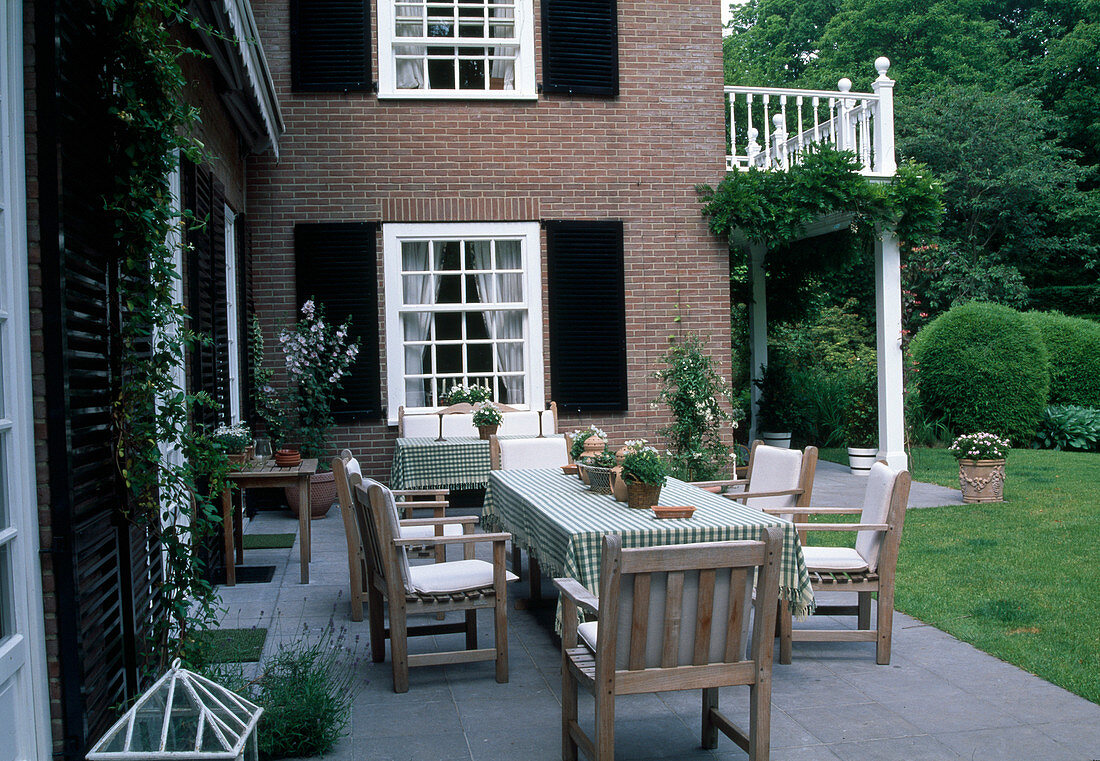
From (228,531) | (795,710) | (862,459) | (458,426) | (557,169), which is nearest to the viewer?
(795,710)

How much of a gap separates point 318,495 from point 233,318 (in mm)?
1691

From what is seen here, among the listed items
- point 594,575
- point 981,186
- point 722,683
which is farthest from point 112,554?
point 981,186

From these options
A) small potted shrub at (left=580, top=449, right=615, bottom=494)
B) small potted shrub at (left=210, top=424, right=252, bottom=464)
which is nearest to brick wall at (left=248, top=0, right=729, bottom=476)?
small potted shrub at (left=210, top=424, right=252, bottom=464)

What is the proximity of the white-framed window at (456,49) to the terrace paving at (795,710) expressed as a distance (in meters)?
5.82

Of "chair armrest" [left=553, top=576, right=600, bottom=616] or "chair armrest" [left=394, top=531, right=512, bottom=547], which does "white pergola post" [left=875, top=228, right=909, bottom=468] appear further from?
"chair armrest" [left=553, top=576, right=600, bottom=616]

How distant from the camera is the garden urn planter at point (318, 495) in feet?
27.8

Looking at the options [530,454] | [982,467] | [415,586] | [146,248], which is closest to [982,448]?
[982,467]

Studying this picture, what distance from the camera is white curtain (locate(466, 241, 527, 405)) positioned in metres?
9.45

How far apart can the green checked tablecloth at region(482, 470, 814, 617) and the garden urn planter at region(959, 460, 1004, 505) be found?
17.1 ft

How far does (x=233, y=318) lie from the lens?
26.3ft

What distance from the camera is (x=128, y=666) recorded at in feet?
10.5

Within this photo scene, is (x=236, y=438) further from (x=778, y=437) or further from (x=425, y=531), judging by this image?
(x=778, y=437)

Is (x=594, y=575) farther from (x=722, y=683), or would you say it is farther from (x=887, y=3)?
(x=887, y=3)

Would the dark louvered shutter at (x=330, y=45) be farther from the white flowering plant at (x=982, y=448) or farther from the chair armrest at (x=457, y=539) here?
the white flowering plant at (x=982, y=448)
